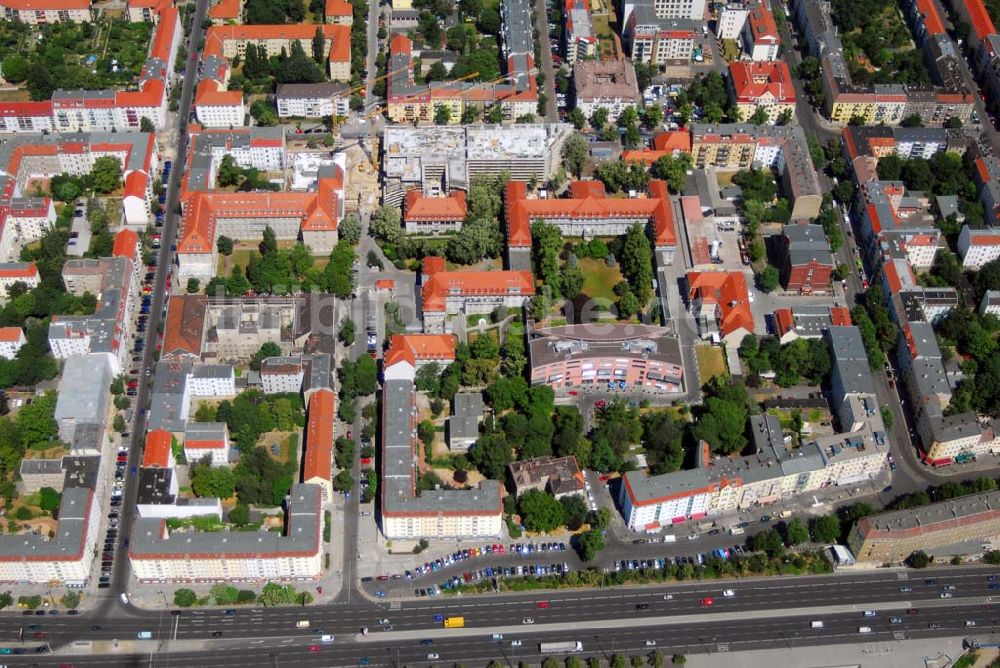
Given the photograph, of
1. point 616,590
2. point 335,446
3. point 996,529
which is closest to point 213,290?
point 335,446

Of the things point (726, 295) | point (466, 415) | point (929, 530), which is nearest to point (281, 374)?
point (466, 415)

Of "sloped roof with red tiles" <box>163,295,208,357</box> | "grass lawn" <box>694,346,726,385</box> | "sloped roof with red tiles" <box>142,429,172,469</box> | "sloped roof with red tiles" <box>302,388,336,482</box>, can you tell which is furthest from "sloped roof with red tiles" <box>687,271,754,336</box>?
"sloped roof with red tiles" <box>142,429,172,469</box>

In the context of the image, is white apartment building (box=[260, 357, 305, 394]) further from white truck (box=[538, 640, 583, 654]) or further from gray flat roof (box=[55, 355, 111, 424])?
white truck (box=[538, 640, 583, 654])

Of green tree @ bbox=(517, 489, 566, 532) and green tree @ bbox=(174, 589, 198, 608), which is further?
green tree @ bbox=(517, 489, 566, 532)

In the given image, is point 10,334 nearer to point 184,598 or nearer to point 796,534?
point 184,598

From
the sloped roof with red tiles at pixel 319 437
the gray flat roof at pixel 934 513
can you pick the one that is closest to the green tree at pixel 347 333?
the sloped roof with red tiles at pixel 319 437

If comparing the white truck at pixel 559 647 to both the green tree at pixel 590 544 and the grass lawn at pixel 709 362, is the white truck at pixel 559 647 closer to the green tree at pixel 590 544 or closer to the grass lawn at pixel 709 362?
the green tree at pixel 590 544
